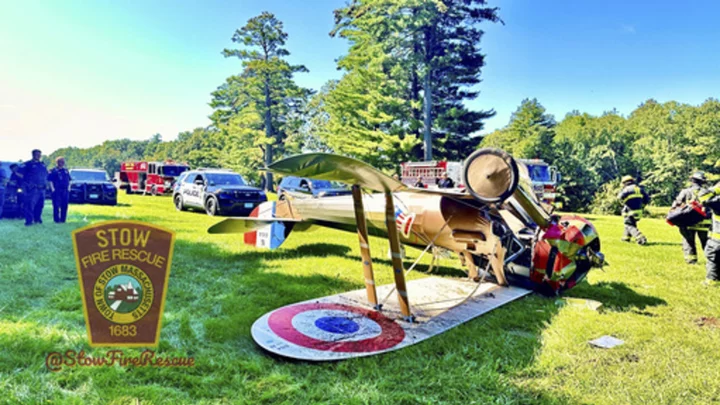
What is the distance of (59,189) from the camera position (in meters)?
11.3

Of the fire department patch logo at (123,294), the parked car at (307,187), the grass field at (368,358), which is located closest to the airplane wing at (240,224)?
the grass field at (368,358)

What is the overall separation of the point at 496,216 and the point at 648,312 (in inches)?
87.9

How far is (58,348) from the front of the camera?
348 centimetres

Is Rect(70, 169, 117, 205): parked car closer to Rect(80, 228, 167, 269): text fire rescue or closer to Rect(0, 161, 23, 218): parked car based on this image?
Rect(0, 161, 23, 218): parked car

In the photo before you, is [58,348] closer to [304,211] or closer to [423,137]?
[304,211]

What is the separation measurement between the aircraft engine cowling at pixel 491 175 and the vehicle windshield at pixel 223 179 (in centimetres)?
1333

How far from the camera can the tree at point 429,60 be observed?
86.3 ft

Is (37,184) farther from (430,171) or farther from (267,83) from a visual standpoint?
(267,83)

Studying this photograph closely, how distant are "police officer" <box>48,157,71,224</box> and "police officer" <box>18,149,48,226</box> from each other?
723mm

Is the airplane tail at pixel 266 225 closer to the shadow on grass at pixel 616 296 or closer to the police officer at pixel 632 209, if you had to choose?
the shadow on grass at pixel 616 296

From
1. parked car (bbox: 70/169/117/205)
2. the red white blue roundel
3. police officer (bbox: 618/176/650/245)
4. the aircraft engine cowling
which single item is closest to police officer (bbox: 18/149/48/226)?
parked car (bbox: 70/169/117/205)

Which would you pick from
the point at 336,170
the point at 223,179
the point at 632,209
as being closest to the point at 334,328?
the point at 336,170

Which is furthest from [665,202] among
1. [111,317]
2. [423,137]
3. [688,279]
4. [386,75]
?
[111,317]

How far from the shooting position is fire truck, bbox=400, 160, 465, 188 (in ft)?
67.6
